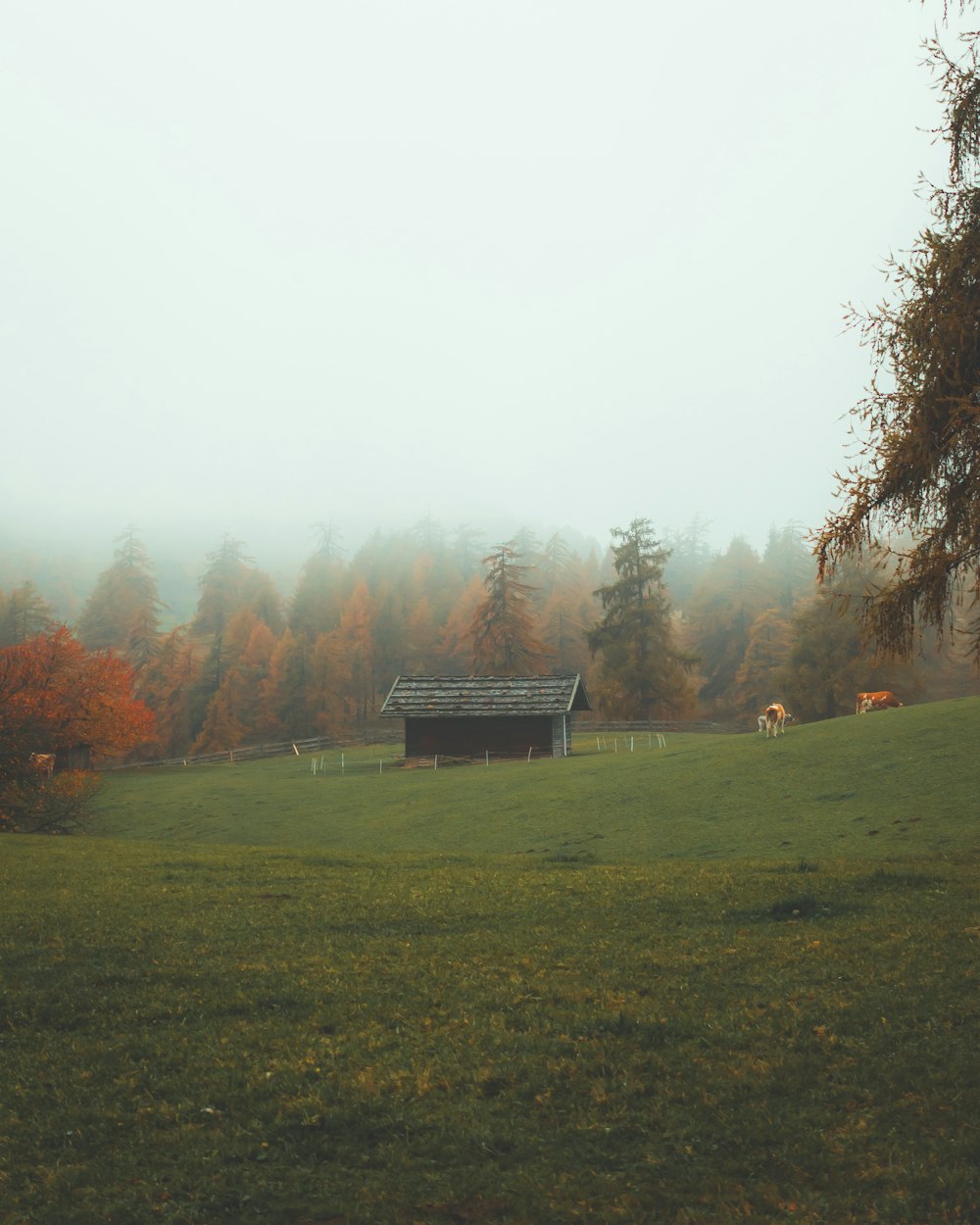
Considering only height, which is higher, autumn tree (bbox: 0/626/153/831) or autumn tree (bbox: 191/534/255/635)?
autumn tree (bbox: 191/534/255/635)

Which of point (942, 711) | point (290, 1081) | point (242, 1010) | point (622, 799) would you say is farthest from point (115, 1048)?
point (942, 711)

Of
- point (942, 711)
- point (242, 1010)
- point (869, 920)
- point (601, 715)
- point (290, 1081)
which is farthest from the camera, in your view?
point (601, 715)

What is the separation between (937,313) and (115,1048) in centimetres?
1302

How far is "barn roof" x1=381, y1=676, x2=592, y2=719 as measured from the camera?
176ft

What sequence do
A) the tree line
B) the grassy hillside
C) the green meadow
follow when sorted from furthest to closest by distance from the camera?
1. the tree line
2. the grassy hillside
3. the green meadow

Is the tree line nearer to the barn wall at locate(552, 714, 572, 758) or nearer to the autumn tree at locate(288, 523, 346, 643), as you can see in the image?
the autumn tree at locate(288, 523, 346, 643)

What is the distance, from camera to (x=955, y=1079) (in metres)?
6.69

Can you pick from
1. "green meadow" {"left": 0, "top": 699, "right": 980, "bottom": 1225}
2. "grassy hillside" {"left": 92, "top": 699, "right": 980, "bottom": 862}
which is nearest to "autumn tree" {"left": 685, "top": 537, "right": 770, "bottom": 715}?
"grassy hillside" {"left": 92, "top": 699, "right": 980, "bottom": 862}

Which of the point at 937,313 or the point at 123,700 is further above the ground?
the point at 937,313

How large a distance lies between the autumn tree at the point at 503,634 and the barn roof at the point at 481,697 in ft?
70.0

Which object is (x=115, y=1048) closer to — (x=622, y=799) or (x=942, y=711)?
(x=622, y=799)

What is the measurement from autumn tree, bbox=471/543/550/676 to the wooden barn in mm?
22439

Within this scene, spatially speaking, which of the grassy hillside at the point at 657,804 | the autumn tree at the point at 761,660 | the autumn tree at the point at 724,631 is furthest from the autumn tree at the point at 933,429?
the autumn tree at the point at 724,631

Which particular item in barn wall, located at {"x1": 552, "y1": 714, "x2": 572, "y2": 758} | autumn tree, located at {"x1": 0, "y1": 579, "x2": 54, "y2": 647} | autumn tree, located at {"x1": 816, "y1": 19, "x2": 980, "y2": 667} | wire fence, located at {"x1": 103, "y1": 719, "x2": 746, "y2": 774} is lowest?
wire fence, located at {"x1": 103, "y1": 719, "x2": 746, "y2": 774}
